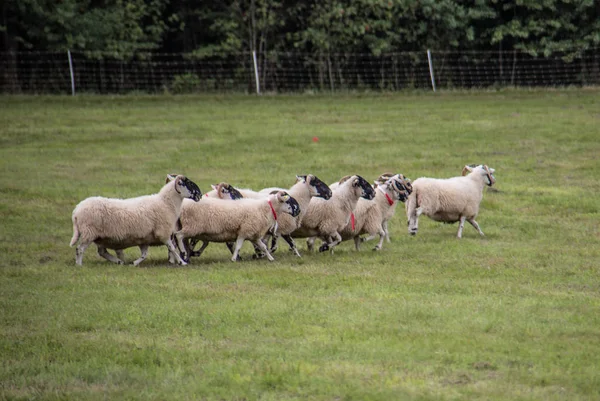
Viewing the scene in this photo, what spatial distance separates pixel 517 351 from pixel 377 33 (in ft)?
103

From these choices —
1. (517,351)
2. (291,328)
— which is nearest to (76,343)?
(291,328)

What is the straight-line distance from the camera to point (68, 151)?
2630cm

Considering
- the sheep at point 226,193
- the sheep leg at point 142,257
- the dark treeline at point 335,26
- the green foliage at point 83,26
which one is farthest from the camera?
the dark treeline at point 335,26

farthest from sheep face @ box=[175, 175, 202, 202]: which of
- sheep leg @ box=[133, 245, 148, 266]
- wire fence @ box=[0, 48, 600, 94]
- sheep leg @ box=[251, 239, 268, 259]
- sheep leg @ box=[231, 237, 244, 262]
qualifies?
wire fence @ box=[0, 48, 600, 94]

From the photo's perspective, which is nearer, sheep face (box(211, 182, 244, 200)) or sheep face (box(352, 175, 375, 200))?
sheep face (box(211, 182, 244, 200))

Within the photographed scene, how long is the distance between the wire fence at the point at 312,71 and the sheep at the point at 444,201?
2012 centimetres

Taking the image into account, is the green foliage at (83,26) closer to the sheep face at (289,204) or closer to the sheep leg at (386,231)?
the sheep leg at (386,231)

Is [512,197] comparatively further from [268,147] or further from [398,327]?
[398,327]

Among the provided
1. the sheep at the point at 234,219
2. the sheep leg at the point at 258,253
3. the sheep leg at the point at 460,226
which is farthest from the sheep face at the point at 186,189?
the sheep leg at the point at 460,226

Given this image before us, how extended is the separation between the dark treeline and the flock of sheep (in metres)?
22.3

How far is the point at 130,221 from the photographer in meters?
13.8

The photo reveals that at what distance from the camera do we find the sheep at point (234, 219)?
14180mm

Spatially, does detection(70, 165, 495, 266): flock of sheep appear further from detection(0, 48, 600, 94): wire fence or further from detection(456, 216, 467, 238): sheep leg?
detection(0, 48, 600, 94): wire fence

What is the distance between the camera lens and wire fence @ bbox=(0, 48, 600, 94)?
122ft
